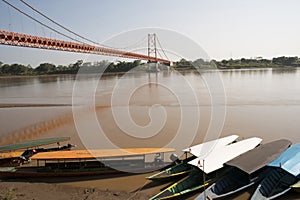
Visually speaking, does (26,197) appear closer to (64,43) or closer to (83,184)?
(83,184)

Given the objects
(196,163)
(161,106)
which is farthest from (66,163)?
(161,106)

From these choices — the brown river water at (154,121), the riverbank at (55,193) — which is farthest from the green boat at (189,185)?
the brown river water at (154,121)

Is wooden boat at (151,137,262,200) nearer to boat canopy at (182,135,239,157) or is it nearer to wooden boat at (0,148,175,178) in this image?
boat canopy at (182,135,239,157)

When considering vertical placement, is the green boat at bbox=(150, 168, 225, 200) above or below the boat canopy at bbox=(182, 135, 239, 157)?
below

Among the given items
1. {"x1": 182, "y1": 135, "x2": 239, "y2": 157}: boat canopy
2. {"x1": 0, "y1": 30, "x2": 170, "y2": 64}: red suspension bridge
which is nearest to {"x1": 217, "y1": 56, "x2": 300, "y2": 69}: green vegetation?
{"x1": 0, "y1": 30, "x2": 170, "y2": 64}: red suspension bridge

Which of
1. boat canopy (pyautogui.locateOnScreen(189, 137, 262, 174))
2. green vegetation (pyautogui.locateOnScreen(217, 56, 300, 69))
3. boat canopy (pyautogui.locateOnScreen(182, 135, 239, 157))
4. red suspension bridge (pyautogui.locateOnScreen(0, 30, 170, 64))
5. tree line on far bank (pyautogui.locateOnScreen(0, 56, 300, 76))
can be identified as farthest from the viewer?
green vegetation (pyautogui.locateOnScreen(217, 56, 300, 69))

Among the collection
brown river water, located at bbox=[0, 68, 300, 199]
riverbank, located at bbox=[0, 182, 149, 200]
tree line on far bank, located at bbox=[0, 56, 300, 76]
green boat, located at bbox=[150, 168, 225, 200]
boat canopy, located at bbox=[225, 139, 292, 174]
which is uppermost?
tree line on far bank, located at bbox=[0, 56, 300, 76]
